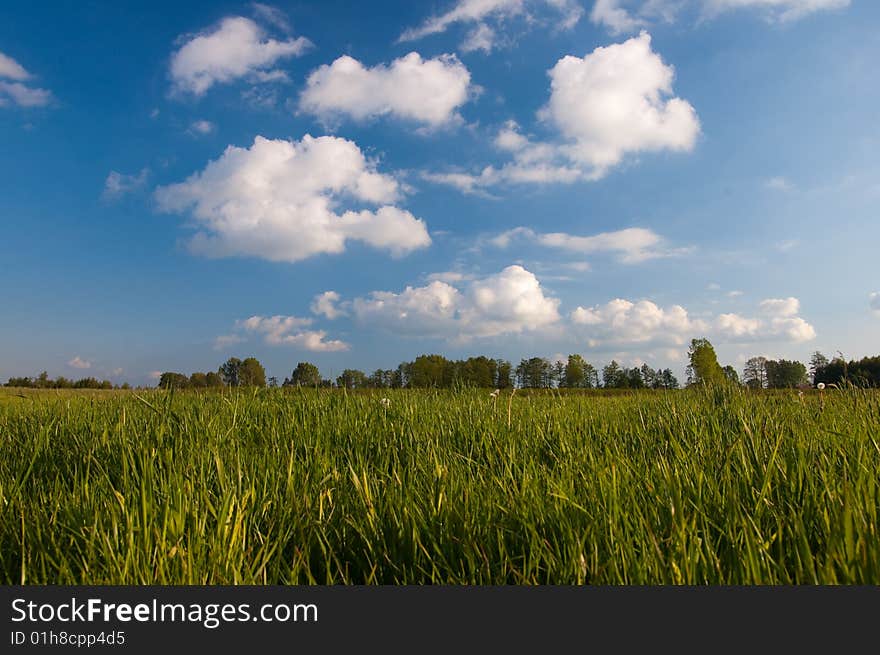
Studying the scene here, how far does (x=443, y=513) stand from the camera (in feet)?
7.87

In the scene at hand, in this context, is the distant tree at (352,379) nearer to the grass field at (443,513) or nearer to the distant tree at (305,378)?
the distant tree at (305,378)

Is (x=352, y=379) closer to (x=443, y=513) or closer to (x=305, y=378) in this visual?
(x=305, y=378)

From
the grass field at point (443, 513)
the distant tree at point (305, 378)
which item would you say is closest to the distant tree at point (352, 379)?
the distant tree at point (305, 378)

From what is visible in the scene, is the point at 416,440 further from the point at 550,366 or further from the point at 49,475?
the point at 550,366

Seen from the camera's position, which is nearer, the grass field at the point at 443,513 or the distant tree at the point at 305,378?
the grass field at the point at 443,513

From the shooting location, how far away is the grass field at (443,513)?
1901 mm

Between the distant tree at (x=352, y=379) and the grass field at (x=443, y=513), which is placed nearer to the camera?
the grass field at (x=443, y=513)

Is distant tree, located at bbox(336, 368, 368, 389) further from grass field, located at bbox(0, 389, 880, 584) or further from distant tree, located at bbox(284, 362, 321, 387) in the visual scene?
grass field, located at bbox(0, 389, 880, 584)

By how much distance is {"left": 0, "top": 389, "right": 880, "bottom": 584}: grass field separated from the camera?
190cm

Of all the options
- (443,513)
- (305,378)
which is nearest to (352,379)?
(305,378)

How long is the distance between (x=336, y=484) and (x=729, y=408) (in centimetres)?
367

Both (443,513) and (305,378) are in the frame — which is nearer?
(443,513)

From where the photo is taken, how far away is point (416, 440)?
3.94 meters

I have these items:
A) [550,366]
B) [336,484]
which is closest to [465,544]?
[336,484]
